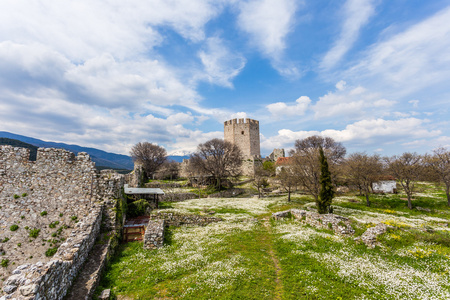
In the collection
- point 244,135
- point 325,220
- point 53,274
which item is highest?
point 244,135

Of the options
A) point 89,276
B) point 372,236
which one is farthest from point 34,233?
point 372,236

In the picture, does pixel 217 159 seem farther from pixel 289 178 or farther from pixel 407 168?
pixel 407 168

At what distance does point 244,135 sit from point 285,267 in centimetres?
7019

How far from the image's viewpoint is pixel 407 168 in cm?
2886

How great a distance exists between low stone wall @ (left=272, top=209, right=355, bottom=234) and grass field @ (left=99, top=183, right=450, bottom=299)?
750mm

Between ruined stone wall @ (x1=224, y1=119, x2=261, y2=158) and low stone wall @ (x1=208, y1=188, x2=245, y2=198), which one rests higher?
ruined stone wall @ (x1=224, y1=119, x2=261, y2=158)

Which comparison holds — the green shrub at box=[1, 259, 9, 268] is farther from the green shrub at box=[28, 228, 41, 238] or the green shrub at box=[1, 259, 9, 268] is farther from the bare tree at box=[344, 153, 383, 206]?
the bare tree at box=[344, 153, 383, 206]

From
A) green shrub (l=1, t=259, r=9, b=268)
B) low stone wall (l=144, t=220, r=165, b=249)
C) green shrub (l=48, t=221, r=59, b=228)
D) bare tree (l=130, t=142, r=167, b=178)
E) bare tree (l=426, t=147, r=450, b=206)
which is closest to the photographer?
green shrub (l=1, t=259, r=9, b=268)

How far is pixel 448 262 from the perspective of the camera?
32.6 feet

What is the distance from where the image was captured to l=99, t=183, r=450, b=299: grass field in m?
8.06

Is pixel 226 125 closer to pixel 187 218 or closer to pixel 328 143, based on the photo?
pixel 328 143

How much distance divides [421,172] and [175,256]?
3698cm

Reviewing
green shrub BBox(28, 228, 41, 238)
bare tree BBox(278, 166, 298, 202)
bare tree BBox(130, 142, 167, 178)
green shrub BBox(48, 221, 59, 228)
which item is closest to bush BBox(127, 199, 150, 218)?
green shrub BBox(48, 221, 59, 228)

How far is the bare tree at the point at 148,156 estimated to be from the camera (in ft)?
212
